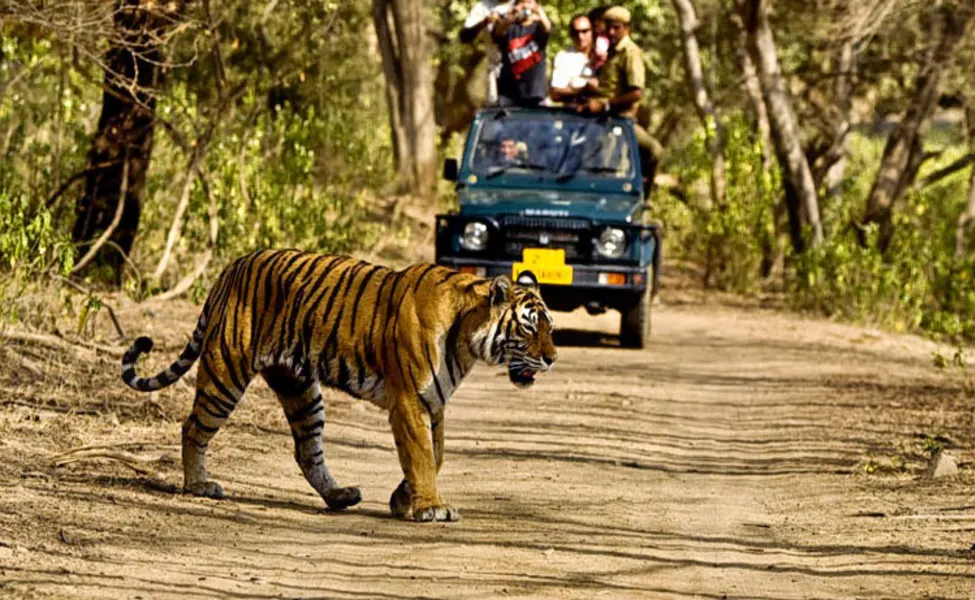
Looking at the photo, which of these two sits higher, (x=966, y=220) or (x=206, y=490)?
(x=966, y=220)

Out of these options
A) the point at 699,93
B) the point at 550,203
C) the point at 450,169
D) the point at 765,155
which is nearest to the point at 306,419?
the point at 550,203

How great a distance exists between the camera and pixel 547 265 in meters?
15.5

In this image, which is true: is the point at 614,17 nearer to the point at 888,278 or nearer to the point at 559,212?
the point at 559,212

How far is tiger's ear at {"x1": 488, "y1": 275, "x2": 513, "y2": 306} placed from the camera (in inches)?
313

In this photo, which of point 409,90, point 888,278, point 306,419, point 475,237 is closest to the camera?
point 306,419

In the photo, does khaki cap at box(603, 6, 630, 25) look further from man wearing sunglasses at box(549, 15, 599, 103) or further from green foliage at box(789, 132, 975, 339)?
green foliage at box(789, 132, 975, 339)

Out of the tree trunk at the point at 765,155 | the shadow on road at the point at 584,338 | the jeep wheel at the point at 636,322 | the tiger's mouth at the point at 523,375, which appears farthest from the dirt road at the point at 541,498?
the tree trunk at the point at 765,155

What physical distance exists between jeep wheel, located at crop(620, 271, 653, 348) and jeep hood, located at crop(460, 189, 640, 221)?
68cm

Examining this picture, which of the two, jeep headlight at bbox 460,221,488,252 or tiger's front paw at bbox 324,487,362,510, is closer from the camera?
tiger's front paw at bbox 324,487,362,510

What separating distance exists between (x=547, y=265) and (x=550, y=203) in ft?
1.92

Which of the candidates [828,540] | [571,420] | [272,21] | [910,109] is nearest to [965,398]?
[571,420]

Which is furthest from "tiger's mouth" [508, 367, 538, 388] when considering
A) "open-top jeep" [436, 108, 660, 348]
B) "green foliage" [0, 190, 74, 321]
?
"open-top jeep" [436, 108, 660, 348]

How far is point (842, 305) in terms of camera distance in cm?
2059

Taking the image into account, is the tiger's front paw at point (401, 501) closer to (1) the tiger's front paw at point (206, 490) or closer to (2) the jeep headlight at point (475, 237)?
(1) the tiger's front paw at point (206, 490)
